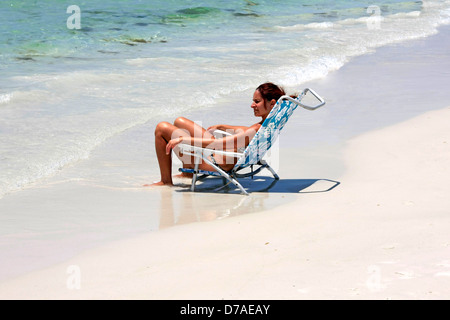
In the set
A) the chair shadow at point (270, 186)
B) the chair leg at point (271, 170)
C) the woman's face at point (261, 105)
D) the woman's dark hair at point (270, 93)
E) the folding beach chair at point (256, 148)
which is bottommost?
the chair shadow at point (270, 186)

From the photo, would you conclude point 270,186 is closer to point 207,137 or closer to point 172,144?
point 207,137

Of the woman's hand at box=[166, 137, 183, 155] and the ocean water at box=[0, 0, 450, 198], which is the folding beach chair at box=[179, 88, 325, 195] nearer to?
the woman's hand at box=[166, 137, 183, 155]

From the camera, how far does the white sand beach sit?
3.63m

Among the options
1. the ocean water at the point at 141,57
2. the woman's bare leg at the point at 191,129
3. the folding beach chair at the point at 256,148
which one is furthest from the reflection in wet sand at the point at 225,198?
the ocean water at the point at 141,57

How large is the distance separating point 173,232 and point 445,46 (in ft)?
37.6

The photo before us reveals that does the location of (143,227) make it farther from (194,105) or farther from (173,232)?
(194,105)

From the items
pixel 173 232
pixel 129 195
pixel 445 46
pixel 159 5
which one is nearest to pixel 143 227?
pixel 173 232

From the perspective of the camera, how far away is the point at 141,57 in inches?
554

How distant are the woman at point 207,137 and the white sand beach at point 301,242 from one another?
0.85 feet

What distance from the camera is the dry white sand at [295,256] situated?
3.58 meters

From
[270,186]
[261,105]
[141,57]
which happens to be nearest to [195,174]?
[270,186]

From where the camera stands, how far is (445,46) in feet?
48.7

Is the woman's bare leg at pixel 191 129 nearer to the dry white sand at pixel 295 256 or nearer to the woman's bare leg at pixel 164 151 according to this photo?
the woman's bare leg at pixel 164 151

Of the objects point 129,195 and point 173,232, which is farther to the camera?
point 129,195
